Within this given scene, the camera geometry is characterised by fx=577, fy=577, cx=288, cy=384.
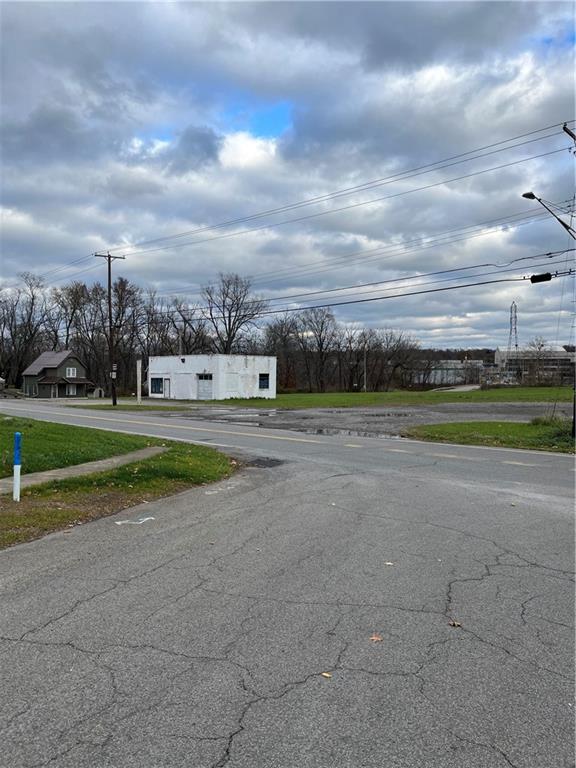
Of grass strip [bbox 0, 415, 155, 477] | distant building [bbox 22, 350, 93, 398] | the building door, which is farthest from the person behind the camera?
distant building [bbox 22, 350, 93, 398]

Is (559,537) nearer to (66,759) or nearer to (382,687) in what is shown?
(382,687)

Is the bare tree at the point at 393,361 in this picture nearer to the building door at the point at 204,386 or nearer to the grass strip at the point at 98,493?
the building door at the point at 204,386

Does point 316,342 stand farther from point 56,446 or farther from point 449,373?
point 56,446

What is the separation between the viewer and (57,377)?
3159 inches

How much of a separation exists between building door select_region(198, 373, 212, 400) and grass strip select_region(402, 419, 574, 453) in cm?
3314

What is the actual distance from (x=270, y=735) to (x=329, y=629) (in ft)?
4.39

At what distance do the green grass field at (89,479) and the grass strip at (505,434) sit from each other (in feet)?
30.0

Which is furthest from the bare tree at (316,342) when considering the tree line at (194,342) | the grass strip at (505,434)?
the grass strip at (505,434)

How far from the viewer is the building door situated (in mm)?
55406

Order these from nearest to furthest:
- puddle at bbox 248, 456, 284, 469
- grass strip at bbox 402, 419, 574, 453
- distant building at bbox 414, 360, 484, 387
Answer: puddle at bbox 248, 456, 284, 469
grass strip at bbox 402, 419, 574, 453
distant building at bbox 414, 360, 484, 387

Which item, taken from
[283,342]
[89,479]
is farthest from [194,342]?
[89,479]

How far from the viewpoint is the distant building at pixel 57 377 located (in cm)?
8050

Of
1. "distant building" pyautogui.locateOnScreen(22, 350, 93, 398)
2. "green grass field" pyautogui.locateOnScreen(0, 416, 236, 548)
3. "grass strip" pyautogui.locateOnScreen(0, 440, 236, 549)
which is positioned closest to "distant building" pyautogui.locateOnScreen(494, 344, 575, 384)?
"distant building" pyautogui.locateOnScreen(22, 350, 93, 398)

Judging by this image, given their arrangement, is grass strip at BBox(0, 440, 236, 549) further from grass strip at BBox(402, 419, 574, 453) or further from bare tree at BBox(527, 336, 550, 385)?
bare tree at BBox(527, 336, 550, 385)
